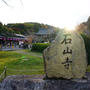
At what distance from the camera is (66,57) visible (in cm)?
434

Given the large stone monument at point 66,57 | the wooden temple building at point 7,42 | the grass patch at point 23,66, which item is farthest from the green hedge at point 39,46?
the large stone monument at point 66,57

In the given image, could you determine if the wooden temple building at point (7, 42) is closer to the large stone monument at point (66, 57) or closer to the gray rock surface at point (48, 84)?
the gray rock surface at point (48, 84)

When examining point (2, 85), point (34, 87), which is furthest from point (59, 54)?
point (2, 85)

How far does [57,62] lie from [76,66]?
24.0 inches

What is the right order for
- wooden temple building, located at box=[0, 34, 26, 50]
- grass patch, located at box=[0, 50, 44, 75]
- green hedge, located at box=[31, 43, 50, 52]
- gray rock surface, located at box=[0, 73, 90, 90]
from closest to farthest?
gray rock surface, located at box=[0, 73, 90, 90]
grass patch, located at box=[0, 50, 44, 75]
green hedge, located at box=[31, 43, 50, 52]
wooden temple building, located at box=[0, 34, 26, 50]

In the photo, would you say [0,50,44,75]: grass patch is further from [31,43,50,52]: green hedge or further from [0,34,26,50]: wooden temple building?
[0,34,26,50]: wooden temple building

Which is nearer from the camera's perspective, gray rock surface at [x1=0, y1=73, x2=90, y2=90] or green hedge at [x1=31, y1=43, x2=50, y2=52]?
gray rock surface at [x1=0, y1=73, x2=90, y2=90]

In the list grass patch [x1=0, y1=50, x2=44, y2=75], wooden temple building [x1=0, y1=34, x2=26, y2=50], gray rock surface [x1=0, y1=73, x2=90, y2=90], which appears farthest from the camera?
wooden temple building [x1=0, y1=34, x2=26, y2=50]

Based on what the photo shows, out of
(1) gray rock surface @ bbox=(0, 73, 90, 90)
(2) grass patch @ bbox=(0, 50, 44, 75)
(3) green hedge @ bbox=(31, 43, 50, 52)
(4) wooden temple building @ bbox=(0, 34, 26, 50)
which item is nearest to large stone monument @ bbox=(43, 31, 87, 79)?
(1) gray rock surface @ bbox=(0, 73, 90, 90)

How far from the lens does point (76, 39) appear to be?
438 centimetres

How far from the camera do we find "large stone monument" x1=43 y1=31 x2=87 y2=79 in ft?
14.2

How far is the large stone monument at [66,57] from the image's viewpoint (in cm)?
434

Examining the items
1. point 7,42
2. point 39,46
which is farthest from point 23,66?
point 7,42

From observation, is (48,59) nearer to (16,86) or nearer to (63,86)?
(63,86)
